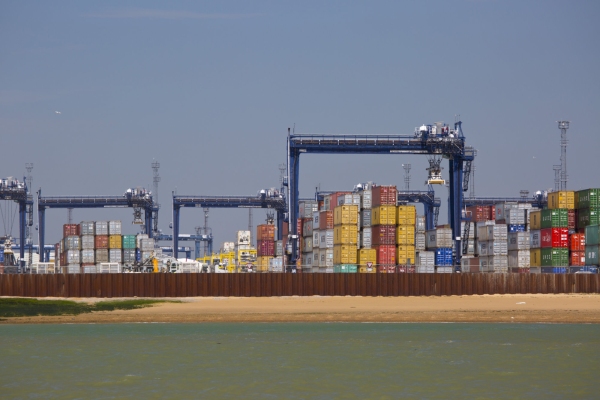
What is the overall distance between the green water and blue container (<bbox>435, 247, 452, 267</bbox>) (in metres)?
26.3

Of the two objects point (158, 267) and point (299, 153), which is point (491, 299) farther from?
point (158, 267)

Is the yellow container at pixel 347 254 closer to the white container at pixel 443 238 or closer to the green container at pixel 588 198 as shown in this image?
the white container at pixel 443 238

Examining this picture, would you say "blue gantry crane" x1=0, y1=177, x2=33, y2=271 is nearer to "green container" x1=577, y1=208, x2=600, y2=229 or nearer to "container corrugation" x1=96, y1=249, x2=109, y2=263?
"container corrugation" x1=96, y1=249, x2=109, y2=263

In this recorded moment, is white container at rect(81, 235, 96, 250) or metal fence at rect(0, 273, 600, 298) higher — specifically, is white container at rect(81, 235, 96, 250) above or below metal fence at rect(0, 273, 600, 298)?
above

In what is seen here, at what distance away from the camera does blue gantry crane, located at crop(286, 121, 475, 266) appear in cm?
6931

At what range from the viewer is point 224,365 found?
105 ft

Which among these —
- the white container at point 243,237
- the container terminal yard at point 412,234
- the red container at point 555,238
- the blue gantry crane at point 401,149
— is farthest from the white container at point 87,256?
the white container at point 243,237

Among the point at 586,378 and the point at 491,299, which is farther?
the point at 491,299

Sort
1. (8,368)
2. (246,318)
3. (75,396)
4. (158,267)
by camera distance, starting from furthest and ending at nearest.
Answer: (158,267), (246,318), (8,368), (75,396)

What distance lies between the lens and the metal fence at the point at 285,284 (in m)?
59.5

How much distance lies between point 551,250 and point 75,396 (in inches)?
1954

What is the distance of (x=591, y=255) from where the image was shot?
66.8m

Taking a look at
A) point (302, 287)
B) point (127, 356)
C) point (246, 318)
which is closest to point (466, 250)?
point (302, 287)

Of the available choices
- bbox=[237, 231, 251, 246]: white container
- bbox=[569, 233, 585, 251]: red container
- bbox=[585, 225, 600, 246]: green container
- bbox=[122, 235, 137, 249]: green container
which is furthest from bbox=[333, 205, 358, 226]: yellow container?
bbox=[237, 231, 251, 246]: white container
